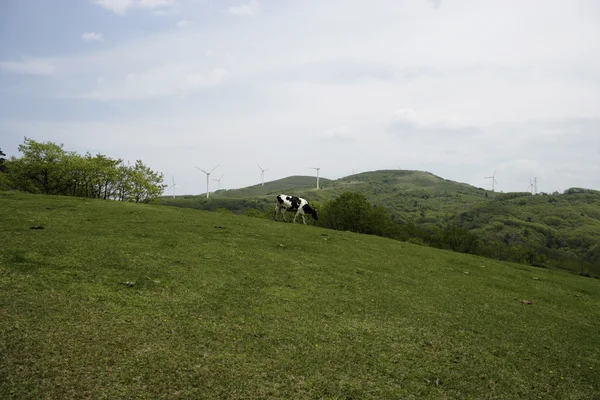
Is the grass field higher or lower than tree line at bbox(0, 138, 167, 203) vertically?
lower

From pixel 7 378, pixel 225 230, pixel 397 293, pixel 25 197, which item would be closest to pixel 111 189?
pixel 25 197

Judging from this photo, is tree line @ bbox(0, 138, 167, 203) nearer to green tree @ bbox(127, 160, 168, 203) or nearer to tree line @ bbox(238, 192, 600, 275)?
green tree @ bbox(127, 160, 168, 203)

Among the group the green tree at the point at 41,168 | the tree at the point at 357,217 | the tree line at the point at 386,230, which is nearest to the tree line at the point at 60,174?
the green tree at the point at 41,168

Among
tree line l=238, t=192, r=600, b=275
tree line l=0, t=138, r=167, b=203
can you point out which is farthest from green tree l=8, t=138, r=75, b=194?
tree line l=238, t=192, r=600, b=275

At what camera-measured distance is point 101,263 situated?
12.3 metres

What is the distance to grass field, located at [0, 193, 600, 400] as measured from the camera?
6.82m

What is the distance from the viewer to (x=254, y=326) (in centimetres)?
932

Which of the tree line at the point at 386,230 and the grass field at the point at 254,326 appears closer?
the grass field at the point at 254,326

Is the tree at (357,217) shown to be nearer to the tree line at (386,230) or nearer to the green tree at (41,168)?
the tree line at (386,230)

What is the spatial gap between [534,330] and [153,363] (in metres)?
10.8

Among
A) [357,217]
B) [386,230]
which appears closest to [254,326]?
[357,217]

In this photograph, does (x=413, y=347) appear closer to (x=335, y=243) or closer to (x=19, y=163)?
(x=335, y=243)

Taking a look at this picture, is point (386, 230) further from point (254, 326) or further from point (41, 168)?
point (254, 326)

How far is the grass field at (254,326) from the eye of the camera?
6.82 metres
